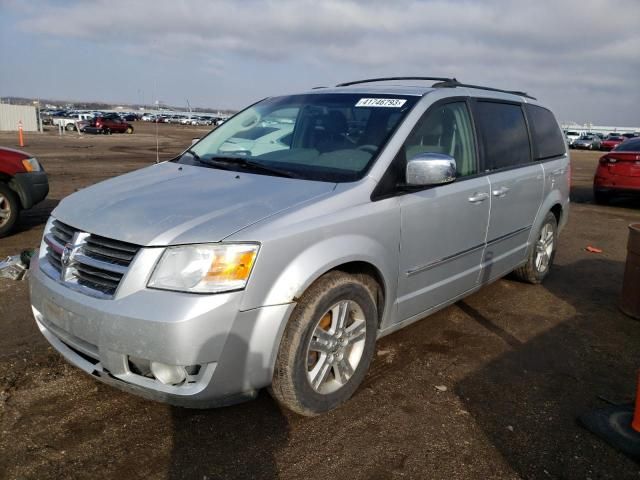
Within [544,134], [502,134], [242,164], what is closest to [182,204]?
[242,164]

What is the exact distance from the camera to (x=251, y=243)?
95.9 inches

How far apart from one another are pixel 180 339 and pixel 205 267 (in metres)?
0.34

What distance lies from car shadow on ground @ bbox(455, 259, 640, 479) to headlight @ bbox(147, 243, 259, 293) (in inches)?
63.5

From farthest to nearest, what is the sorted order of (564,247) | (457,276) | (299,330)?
(564,247) < (457,276) < (299,330)

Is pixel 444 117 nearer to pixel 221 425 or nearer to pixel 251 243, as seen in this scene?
pixel 251 243

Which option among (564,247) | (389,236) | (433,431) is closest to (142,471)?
(433,431)

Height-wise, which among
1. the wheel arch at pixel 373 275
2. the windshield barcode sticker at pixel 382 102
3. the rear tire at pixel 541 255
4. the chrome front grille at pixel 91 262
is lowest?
the rear tire at pixel 541 255

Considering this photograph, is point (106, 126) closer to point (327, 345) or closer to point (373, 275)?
point (373, 275)

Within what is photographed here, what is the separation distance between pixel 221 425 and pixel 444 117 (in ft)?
8.21

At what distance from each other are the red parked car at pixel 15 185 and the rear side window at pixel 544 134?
597 cm

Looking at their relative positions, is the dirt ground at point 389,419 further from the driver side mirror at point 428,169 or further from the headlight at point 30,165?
the headlight at point 30,165

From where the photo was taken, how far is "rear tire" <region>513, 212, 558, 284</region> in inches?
206

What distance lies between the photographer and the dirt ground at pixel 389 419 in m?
2.52

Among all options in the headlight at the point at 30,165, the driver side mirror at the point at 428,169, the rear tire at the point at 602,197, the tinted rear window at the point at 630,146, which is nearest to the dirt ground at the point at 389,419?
the driver side mirror at the point at 428,169
